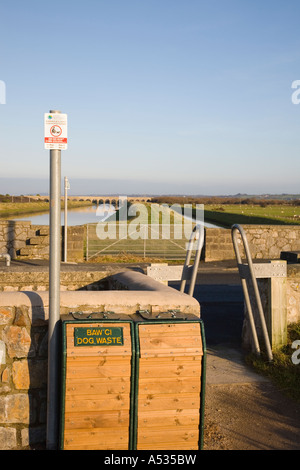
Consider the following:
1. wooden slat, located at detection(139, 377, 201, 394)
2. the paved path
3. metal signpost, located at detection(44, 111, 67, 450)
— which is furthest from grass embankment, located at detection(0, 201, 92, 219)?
wooden slat, located at detection(139, 377, 201, 394)

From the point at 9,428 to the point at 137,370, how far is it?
128 cm

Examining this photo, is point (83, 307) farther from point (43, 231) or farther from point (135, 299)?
point (43, 231)

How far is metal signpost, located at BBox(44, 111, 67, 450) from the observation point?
13.9 ft

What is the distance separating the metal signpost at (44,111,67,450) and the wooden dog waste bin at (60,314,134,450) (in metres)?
0.15

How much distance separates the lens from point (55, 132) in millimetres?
4246

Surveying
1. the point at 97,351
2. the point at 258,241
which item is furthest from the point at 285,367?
the point at 258,241

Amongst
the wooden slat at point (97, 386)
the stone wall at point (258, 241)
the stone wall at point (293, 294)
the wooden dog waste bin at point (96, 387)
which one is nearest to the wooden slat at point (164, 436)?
the wooden dog waste bin at point (96, 387)

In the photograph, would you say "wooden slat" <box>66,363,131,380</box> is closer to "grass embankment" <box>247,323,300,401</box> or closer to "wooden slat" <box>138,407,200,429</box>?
"wooden slat" <box>138,407,200,429</box>

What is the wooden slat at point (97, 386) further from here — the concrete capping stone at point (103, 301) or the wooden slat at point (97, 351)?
the concrete capping stone at point (103, 301)

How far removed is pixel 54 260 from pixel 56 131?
42.5 inches

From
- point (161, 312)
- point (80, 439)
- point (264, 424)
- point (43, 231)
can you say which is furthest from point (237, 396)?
point (43, 231)

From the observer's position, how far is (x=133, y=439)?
4.31 m

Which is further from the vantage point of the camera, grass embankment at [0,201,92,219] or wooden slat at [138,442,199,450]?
grass embankment at [0,201,92,219]

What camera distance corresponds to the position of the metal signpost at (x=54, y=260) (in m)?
4.25
